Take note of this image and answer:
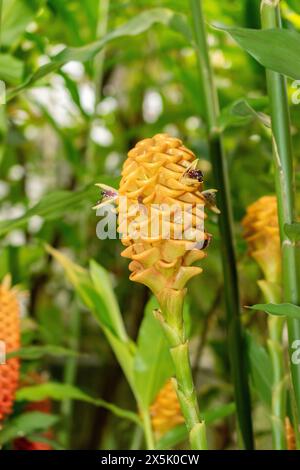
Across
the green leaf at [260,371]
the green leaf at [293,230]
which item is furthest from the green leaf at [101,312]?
the green leaf at [293,230]

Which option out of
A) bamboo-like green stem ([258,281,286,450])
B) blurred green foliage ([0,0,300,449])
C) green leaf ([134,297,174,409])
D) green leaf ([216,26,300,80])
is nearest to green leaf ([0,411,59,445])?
blurred green foliage ([0,0,300,449])

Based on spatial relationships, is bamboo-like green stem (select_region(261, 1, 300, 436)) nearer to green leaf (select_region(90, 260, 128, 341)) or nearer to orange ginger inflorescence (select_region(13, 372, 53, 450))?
green leaf (select_region(90, 260, 128, 341))

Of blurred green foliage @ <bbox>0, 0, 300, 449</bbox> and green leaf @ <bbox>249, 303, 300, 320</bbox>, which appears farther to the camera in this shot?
blurred green foliage @ <bbox>0, 0, 300, 449</bbox>

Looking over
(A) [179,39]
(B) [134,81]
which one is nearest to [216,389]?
(A) [179,39]

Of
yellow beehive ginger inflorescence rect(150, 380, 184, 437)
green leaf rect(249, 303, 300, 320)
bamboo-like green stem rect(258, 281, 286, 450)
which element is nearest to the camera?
green leaf rect(249, 303, 300, 320)

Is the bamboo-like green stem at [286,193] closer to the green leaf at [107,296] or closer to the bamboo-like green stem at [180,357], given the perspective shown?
the bamboo-like green stem at [180,357]

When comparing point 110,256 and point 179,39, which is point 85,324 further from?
point 179,39
